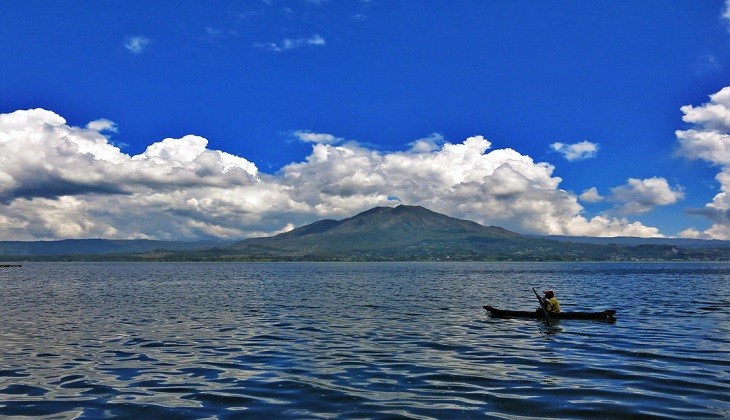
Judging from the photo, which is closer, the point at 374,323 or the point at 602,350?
the point at 602,350

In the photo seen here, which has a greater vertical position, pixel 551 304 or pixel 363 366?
pixel 551 304

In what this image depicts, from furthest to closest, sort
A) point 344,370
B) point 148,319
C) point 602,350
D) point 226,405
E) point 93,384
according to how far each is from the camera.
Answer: point 148,319 → point 602,350 → point 344,370 → point 93,384 → point 226,405

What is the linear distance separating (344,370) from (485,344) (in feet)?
37.5

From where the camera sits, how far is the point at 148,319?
49.6 meters

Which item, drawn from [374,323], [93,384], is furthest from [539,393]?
[374,323]

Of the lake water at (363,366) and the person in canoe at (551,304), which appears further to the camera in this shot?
the person in canoe at (551,304)

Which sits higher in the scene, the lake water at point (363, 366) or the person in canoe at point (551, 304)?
the person in canoe at point (551, 304)

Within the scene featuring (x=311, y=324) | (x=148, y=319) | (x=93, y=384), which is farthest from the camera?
(x=148, y=319)

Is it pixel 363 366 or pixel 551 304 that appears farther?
pixel 551 304

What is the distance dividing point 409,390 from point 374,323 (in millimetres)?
24300

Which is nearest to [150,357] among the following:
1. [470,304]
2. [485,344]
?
[485,344]

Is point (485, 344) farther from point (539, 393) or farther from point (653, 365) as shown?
point (539, 393)

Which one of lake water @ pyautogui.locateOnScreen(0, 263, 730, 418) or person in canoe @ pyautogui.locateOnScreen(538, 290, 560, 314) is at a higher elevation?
person in canoe @ pyautogui.locateOnScreen(538, 290, 560, 314)

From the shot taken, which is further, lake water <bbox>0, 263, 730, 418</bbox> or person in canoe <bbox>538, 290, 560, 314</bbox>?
person in canoe <bbox>538, 290, 560, 314</bbox>
